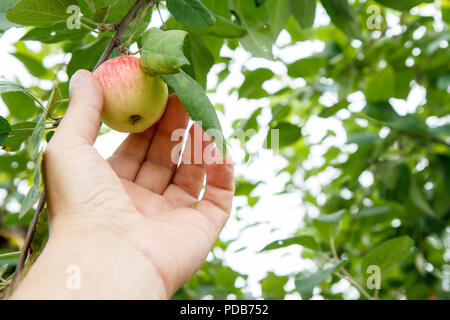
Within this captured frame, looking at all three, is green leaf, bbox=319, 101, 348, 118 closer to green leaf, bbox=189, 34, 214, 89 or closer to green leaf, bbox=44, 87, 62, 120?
green leaf, bbox=189, 34, 214, 89

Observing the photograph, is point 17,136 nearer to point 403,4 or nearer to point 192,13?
point 192,13

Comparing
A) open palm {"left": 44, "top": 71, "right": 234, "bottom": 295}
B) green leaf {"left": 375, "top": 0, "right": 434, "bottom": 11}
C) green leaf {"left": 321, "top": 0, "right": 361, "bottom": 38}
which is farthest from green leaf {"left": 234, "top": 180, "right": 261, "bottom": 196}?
green leaf {"left": 375, "top": 0, "right": 434, "bottom": 11}

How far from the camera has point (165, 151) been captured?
1083 mm

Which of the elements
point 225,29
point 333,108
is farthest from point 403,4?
point 225,29

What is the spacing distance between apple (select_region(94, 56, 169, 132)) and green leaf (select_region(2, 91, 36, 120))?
0.87 meters

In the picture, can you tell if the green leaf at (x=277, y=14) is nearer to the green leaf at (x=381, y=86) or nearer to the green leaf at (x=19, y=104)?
the green leaf at (x=381, y=86)

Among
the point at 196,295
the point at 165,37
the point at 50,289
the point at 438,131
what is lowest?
the point at 196,295

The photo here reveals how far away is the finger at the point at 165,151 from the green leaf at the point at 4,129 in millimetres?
318

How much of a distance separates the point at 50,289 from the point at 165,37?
470 millimetres

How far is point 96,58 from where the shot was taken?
1.17 m

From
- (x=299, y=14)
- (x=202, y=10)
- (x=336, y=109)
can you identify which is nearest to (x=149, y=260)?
(x=202, y=10)

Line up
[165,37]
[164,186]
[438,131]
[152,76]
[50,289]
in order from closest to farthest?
[50,289] → [165,37] → [152,76] → [164,186] → [438,131]

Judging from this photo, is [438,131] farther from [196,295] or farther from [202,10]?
[202,10]

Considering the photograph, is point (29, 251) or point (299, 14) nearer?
point (29, 251)
